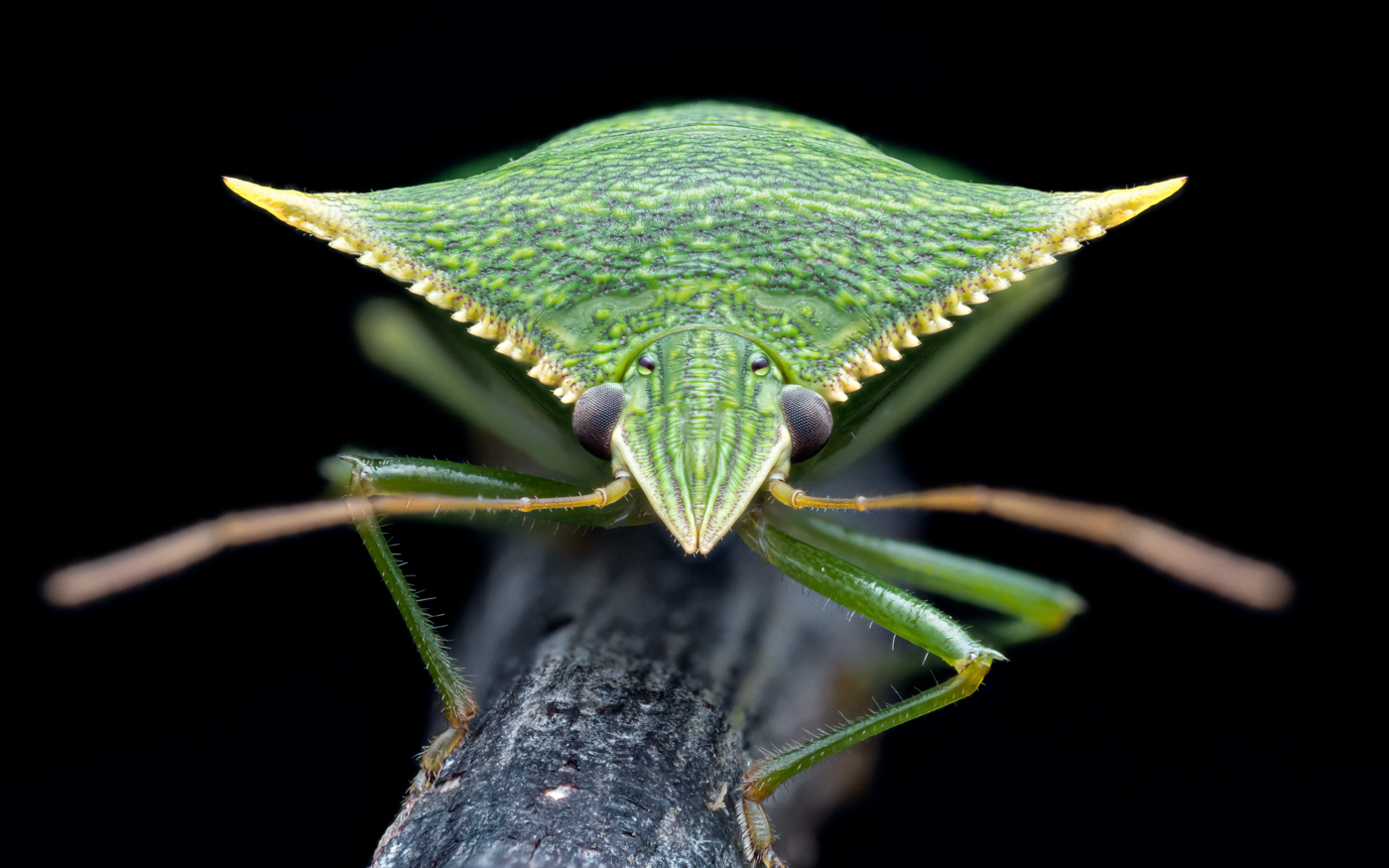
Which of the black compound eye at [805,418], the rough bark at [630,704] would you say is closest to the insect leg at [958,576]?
the rough bark at [630,704]

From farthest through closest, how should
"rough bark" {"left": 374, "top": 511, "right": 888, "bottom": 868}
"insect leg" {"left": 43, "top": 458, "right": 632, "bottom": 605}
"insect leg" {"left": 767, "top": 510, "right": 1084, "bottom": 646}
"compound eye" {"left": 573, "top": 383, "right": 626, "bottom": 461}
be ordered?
1. "insect leg" {"left": 767, "top": 510, "right": 1084, "bottom": 646}
2. "compound eye" {"left": 573, "top": 383, "right": 626, "bottom": 461}
3. "insect leg" {"left": 43, "top": 458, "right": 632, "bottom": 605}
4. "rough bark" {"left": 374, "top": 511, "right": 888, "bottom": 868}

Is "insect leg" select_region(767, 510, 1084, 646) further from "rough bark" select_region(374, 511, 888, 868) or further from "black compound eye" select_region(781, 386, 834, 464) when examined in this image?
"black compound eye" select_region(781, 386, 834, 464)

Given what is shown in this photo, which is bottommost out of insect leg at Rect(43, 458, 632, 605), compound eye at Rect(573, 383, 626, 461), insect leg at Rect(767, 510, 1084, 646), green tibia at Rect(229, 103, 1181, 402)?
insect leg at Rect(767, 510, 1084, 646)

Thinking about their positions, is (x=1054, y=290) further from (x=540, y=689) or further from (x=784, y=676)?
(x=540, y=689)

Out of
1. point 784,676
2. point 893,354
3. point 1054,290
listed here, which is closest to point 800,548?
point 784,676

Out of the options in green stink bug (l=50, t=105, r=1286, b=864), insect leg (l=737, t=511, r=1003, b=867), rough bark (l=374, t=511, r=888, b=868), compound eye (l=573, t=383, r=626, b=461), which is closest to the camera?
rough bark (l=374, t=511, r=888, b=868)

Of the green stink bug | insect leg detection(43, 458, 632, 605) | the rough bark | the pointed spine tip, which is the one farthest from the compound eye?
the pointed spine tip

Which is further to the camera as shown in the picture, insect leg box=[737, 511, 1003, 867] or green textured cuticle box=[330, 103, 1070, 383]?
green textured cuticle box=[330, 103, 1070, 383]

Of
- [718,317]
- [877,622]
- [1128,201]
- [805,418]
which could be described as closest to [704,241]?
[718,317]
